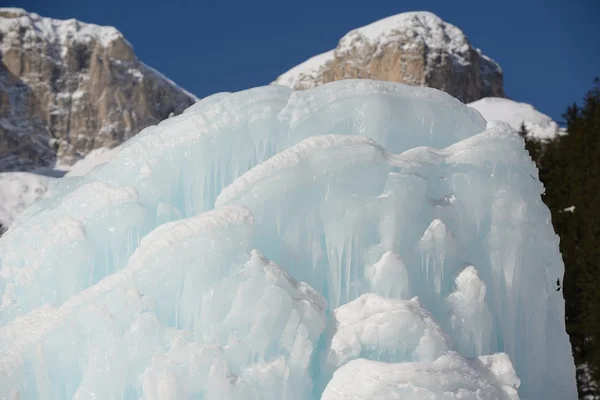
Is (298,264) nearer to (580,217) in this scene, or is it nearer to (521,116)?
(580,217)

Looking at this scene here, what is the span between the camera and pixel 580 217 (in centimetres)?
2972

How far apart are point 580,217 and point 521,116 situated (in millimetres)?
21217

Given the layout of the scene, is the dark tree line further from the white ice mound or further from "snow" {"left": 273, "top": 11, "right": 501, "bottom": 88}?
"snow" {"left": 273, "top": 11, "right": 501, "bottom": 88}

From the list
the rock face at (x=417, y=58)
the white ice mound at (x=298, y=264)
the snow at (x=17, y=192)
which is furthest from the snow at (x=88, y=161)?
the white ice mound at (x=298, y=264)

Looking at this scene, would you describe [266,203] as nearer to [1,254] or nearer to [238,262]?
[238,262]

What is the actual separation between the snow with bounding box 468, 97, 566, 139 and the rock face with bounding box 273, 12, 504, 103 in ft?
98.3

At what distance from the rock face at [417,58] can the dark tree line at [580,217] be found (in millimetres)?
45348

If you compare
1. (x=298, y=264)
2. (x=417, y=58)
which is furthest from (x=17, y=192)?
(x=417, y=58)

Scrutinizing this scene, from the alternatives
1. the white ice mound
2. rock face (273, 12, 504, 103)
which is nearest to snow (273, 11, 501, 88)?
rock face (273, 12, 504, 103)

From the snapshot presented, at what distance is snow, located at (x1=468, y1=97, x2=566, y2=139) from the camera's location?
46.5m

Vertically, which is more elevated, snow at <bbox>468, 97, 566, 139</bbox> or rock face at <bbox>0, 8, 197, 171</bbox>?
rock face at <bbox>0, 8, 197, 171</bbox>

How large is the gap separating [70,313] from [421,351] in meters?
2.88

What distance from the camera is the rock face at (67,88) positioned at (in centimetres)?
9994

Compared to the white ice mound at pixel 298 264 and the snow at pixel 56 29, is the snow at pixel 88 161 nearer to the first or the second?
the snow at pixel 56 29
